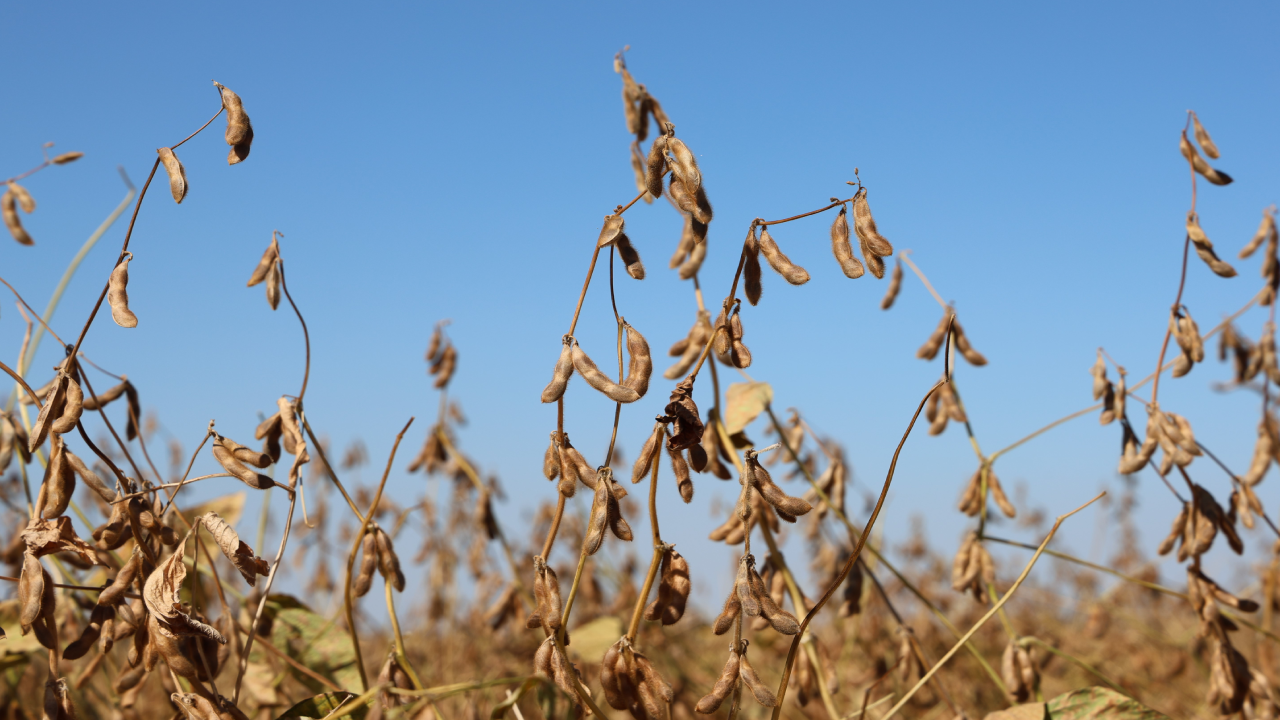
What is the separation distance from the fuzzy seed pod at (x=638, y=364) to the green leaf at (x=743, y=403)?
64cm

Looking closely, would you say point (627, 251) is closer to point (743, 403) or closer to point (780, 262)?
point (780, 262)

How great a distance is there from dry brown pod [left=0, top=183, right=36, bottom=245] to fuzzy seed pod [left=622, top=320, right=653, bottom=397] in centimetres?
145

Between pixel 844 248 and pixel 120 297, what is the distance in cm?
114

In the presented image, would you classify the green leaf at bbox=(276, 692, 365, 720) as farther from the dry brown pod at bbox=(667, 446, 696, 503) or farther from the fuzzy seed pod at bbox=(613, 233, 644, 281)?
the fuzzy seed pod at bbox=(613, 233, 644, 281)

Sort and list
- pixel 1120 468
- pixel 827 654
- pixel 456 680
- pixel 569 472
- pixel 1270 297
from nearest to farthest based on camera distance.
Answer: pixel 569 472
pixel 827 654
pixel 1120 468
pixel 1270 297
pixel 456 680

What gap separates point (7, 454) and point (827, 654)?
1640 mm

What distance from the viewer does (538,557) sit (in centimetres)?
142

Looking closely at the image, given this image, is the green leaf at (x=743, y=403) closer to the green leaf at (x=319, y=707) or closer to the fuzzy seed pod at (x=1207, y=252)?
the green leaf at (x=319, y=707)

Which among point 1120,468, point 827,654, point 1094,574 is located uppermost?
point 1120,468

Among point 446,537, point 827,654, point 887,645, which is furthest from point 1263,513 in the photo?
point 446,537

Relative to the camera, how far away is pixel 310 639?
227cm

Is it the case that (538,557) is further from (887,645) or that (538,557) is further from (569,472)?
(887,645)

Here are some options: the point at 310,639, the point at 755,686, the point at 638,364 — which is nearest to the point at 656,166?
the point at 638,364

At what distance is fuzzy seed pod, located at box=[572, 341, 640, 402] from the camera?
130 centimetres
